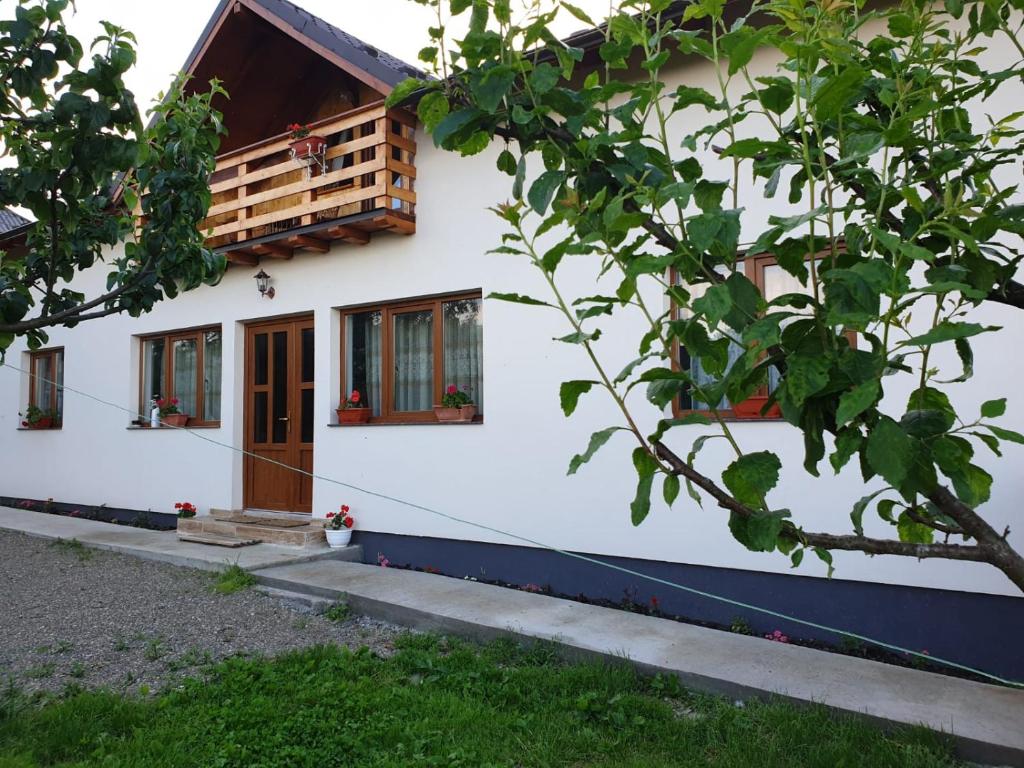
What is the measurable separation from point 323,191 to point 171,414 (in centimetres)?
359

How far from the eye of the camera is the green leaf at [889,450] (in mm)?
1146

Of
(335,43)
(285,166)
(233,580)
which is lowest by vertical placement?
(233,580)

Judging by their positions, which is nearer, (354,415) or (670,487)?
(670,487)

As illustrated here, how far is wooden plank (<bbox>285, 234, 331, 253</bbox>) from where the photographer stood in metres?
7.64

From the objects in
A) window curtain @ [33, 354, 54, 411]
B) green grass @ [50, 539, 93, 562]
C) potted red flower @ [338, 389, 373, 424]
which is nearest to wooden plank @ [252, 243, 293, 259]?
potted red flower @ [338, 389, 373, 424]

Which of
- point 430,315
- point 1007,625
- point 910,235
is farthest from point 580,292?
point 910,235

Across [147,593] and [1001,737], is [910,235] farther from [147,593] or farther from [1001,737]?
[147,593]

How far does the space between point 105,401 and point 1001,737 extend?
34.0ft

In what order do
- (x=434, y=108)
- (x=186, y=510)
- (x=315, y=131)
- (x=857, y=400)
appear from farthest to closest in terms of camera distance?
(x=186, y=510), (x=315, y=131), (x=434, y=108), (x=857, y=400)

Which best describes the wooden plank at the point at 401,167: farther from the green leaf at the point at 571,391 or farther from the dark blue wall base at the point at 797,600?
the green leaf at the point at 571,391

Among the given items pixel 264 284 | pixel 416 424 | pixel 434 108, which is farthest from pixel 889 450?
pixel 264 284

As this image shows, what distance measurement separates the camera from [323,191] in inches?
309

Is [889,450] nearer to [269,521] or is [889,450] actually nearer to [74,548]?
[269,521]

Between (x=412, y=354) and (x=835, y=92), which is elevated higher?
(x=412, y=354)
